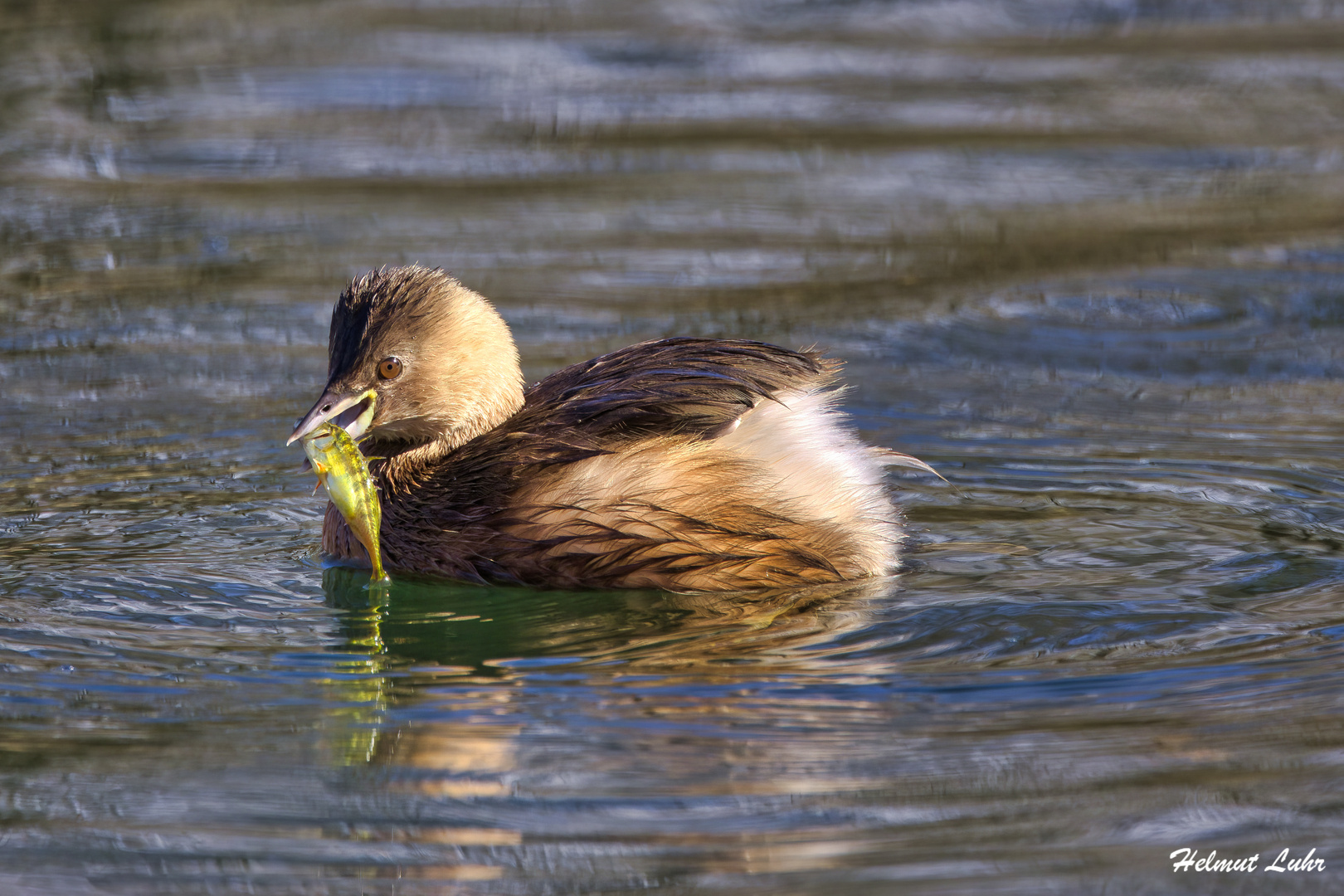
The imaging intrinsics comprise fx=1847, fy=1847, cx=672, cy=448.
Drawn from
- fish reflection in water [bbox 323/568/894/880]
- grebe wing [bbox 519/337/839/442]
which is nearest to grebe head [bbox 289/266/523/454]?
grebe wing [bbox 519/337/839/442]

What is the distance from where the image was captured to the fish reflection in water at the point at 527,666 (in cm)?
382

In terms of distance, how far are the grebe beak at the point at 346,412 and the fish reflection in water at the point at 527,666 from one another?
44cm

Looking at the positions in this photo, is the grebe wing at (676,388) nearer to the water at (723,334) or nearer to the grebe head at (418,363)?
the grebe head at (418,363)

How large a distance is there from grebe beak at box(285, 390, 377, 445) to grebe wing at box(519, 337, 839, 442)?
0.43 meters

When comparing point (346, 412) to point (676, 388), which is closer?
point (676, 388)

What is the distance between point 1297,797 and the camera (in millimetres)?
3750

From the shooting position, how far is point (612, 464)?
496 centimetres

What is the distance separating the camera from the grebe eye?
5371mm

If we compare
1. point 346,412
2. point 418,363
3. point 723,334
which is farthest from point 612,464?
point 723,334

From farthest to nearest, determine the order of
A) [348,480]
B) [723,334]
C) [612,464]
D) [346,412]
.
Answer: [723,334]
[346,412]
[348,480]
[612,464]

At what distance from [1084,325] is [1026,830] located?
4699mm

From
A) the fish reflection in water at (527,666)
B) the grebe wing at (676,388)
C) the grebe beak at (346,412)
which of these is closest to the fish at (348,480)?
the grebe beak at (346,412)

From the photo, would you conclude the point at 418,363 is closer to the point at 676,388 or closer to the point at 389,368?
the point at 389,368

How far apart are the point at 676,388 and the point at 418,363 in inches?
34.2
